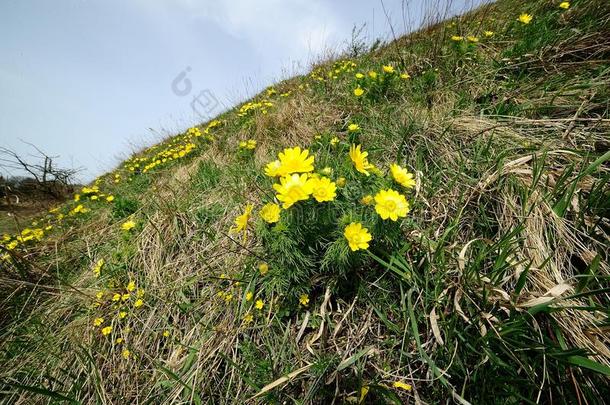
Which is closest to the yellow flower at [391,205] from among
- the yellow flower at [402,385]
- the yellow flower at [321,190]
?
the yellow flower at [321,190]

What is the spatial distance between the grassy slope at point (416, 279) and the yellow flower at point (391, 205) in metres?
0.29

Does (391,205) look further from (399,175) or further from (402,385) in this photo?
(402,385)

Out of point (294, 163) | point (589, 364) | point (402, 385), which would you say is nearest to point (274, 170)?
point (294, 163)

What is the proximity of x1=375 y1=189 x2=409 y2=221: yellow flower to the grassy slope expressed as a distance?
291 millimetres

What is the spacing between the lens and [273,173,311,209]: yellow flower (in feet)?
4.04

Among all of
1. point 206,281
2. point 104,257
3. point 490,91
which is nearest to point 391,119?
point 490,91

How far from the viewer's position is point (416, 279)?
55.8 inches

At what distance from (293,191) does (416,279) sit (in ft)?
2.50

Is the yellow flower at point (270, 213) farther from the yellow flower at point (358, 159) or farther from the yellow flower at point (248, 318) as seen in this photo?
the yellow flower at point (248, 318)

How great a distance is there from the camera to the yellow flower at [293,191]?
123 centimetres

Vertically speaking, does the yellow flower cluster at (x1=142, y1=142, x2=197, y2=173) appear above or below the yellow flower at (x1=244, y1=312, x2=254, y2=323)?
above

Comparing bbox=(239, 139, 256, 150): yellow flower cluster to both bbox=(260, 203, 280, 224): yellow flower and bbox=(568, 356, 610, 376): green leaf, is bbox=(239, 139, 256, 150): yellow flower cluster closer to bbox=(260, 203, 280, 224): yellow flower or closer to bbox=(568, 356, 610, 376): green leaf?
bbox=(260, 203, 280, 224): yellow flower

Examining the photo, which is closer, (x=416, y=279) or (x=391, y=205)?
(x=391, y=205)

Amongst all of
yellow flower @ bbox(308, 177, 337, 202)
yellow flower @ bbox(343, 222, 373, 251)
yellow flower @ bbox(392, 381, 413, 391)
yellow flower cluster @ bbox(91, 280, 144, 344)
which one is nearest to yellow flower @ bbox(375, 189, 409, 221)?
yellow flower @ bbox(343, 222, 373, 251)
